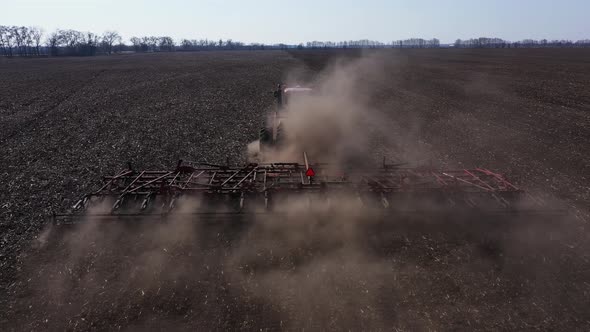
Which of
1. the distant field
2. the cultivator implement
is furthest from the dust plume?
the cultivator implement

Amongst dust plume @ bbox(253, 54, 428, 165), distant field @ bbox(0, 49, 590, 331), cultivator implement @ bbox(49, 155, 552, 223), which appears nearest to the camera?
distant field @ bbox(0, 49, 590, 331)

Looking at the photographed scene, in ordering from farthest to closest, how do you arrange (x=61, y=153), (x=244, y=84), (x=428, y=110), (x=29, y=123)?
(x=244, y=84) < (x=428, y=110) < (x=29, y=123) < (x=61, y=153)

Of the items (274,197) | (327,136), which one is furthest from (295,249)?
(327,136)

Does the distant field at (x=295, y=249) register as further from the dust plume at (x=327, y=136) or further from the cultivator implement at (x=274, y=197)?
the cultivator implement at (x=274, y=197)

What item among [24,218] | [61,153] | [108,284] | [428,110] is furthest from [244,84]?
[108,284]

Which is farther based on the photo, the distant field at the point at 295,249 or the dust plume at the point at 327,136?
the dust plume at the point at 327,136

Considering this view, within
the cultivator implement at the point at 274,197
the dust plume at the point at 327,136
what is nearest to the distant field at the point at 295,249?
the dust plume at the point at 327,136

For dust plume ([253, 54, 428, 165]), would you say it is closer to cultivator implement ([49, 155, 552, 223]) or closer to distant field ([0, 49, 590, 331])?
distant field ([0, 49, 590, 331])

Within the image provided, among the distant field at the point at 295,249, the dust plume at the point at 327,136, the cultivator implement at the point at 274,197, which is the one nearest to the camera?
the distant field at the point at 295,249

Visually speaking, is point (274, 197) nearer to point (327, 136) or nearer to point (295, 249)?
point (295, 249)

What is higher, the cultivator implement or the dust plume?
the dust plume

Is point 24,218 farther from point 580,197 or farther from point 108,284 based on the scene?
point 580,197
